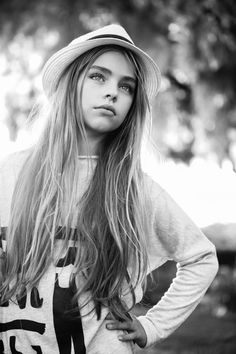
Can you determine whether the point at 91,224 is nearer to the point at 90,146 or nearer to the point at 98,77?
the point at 90,146

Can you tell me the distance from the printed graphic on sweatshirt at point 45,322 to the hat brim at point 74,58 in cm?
69

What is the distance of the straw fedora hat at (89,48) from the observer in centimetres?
179

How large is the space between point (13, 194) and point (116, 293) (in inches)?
17.6

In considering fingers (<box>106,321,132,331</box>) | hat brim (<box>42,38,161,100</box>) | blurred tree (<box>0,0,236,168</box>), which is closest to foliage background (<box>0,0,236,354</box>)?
blurred tree (<box>0,0,236,168</box>)

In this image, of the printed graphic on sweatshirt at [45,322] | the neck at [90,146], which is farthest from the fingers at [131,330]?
the neck at [90,146]

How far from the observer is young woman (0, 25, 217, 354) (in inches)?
64.2

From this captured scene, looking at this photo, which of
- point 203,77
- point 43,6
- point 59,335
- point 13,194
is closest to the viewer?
point 59,335

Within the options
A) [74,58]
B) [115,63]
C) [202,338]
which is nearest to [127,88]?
[115,63]

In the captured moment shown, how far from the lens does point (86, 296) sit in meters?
1.66

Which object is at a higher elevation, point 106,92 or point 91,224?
point 106,92

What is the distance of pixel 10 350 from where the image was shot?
1.62m

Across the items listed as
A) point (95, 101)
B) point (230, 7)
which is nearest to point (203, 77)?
point (230, 7)

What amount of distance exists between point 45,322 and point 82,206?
37 centimetres

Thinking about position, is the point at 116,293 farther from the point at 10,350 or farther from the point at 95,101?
the point at 95,101
